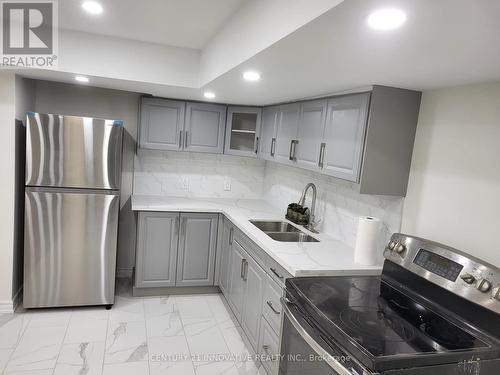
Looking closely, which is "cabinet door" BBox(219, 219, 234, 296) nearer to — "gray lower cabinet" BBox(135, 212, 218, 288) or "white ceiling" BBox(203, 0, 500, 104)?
"gray lower cabinet" BBox(135, 212, 218, 288)

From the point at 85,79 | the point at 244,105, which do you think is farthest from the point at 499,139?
the point at 85,79

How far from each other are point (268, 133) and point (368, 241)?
1.65 meters

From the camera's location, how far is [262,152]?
3.65 metres

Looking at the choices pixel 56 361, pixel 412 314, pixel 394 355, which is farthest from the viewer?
pixel 56 361

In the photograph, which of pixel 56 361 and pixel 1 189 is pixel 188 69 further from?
pixel 56 361

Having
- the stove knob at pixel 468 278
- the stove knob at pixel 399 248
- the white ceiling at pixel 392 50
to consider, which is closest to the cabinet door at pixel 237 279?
the stove knob at pixel 399 248

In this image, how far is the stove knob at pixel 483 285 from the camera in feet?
4.59

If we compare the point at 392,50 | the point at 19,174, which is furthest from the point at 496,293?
the point at 19,174

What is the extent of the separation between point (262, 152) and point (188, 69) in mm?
1114

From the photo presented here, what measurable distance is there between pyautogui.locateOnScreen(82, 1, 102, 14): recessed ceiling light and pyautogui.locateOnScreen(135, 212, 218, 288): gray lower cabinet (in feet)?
5.80

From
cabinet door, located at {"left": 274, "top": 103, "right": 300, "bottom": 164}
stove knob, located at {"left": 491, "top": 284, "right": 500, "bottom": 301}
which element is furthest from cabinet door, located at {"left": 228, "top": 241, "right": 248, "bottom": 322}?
stove knob, located at {"left": 491, "top": 284, "right": 500, "bottom": 301}

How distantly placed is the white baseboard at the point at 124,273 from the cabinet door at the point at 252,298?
1.71 metres

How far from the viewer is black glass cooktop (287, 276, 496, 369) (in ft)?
4.35

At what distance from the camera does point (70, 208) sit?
10.1 ft
